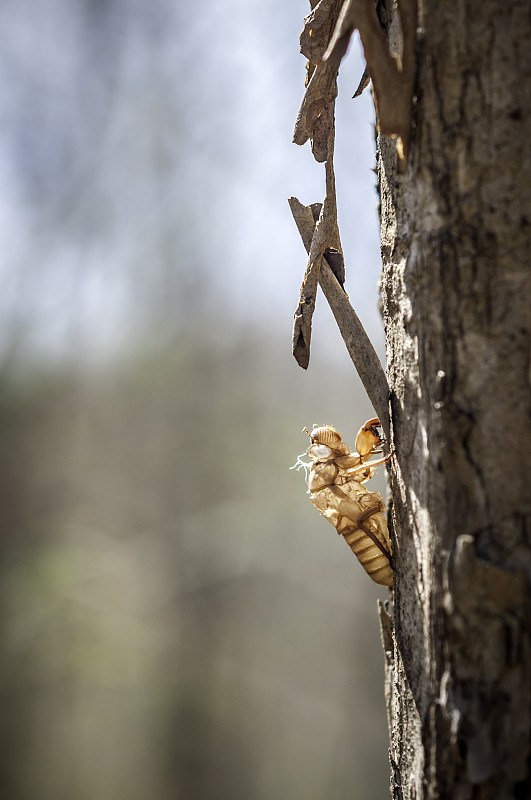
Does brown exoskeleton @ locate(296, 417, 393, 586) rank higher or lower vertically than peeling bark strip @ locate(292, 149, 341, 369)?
lower

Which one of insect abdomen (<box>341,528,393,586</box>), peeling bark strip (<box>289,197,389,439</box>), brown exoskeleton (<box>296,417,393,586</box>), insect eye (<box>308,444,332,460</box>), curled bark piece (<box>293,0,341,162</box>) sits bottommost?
insect abdomen (<box>341,528,393,586</box>)

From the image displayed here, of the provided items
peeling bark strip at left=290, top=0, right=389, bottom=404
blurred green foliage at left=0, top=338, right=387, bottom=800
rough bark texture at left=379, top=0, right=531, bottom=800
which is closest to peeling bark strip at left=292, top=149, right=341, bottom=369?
peeling bark strip at left=290, top=0, right=389, bottom=404

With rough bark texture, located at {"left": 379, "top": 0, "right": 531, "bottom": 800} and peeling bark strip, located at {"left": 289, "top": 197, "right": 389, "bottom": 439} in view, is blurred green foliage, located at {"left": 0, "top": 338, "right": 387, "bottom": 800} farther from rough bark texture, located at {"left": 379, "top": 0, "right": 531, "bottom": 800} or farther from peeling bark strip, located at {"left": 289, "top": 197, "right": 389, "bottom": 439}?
rough bark texture, located at {"left": 379, "top": 0, "right": 531, "bottom": 800}

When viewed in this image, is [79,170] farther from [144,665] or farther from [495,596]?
[495,596]

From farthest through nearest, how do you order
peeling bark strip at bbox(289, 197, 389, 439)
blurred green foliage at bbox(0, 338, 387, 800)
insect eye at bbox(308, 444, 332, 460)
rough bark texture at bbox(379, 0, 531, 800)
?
blurred green foliage at bbox(0, 338, 387, 800) < insect eye at bbox(308, 444, 332, 460) < peeling bark strip at bbox(289, 197, 389, 439) < rough bark texture at bbox(379, 0, 531, 800)

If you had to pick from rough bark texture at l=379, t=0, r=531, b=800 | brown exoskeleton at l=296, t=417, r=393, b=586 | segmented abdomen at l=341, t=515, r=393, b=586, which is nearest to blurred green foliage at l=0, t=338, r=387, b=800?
brown exoskeleton at l=296, t=417, r=393, b=586

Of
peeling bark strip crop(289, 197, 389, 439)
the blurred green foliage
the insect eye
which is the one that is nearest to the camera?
peeling bark strip crop(289, 197, 389, 439)

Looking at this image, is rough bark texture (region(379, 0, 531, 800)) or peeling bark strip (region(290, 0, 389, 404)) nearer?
rough bark texture (region(379, 0, 531, 800))
